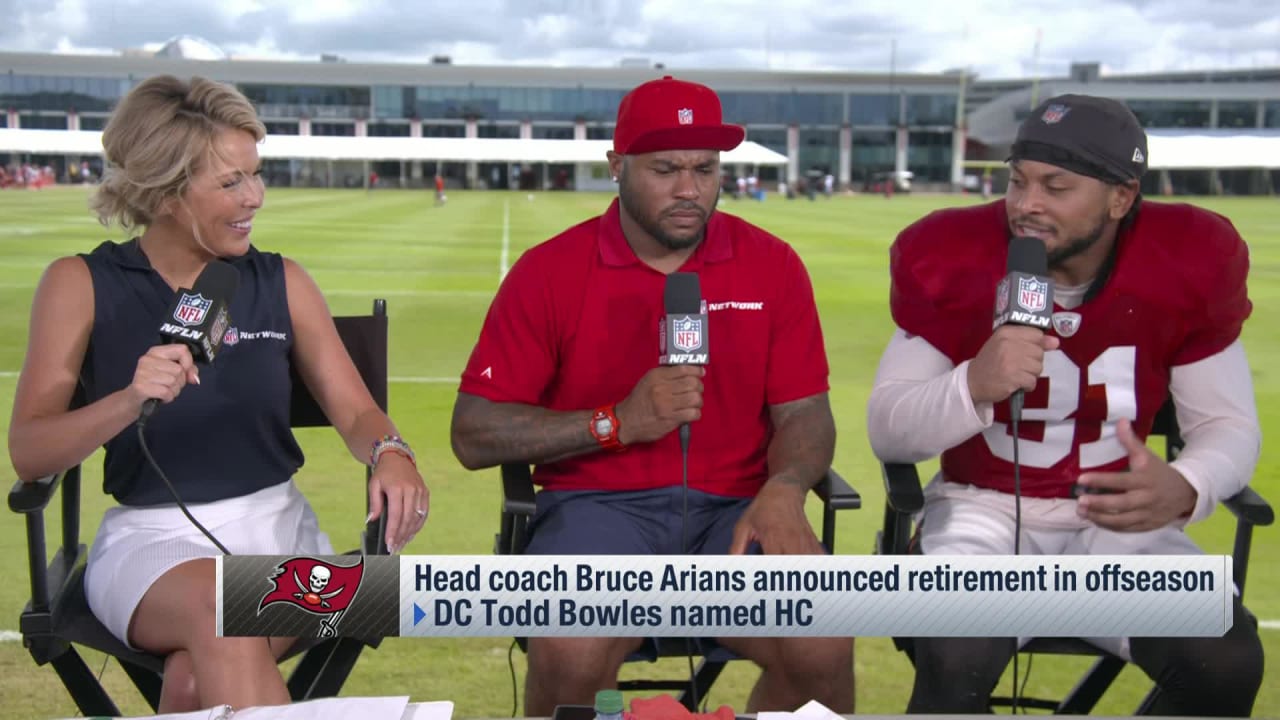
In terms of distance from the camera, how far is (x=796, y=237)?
27.6 m

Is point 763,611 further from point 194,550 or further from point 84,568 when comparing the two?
point 84,568

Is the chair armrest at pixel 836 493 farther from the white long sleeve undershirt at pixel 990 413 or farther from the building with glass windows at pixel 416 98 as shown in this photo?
the building with glass windows at pixel 416 98

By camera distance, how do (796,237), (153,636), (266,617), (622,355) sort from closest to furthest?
(266,617) < (153,636) < (622,355) < (796,237)

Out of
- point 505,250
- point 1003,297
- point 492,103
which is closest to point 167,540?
point 1003,297

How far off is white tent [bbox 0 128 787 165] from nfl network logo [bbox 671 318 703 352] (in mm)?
51609

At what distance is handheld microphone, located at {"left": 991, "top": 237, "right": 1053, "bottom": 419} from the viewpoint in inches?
104

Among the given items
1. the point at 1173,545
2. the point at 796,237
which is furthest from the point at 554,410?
the point at 796,237

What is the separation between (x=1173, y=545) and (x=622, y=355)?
138 cm

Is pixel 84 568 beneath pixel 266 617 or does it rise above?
beneath

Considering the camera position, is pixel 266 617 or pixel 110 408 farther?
pixel 110 408

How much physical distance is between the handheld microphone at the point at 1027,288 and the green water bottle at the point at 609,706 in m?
1.25

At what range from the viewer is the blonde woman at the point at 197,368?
2.85 m

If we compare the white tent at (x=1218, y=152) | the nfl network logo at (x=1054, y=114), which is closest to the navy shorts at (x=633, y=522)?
the nfl network logo at (x=1054, y=114)

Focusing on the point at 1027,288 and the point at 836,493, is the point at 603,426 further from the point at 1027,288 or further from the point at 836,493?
the point at 1027,288
